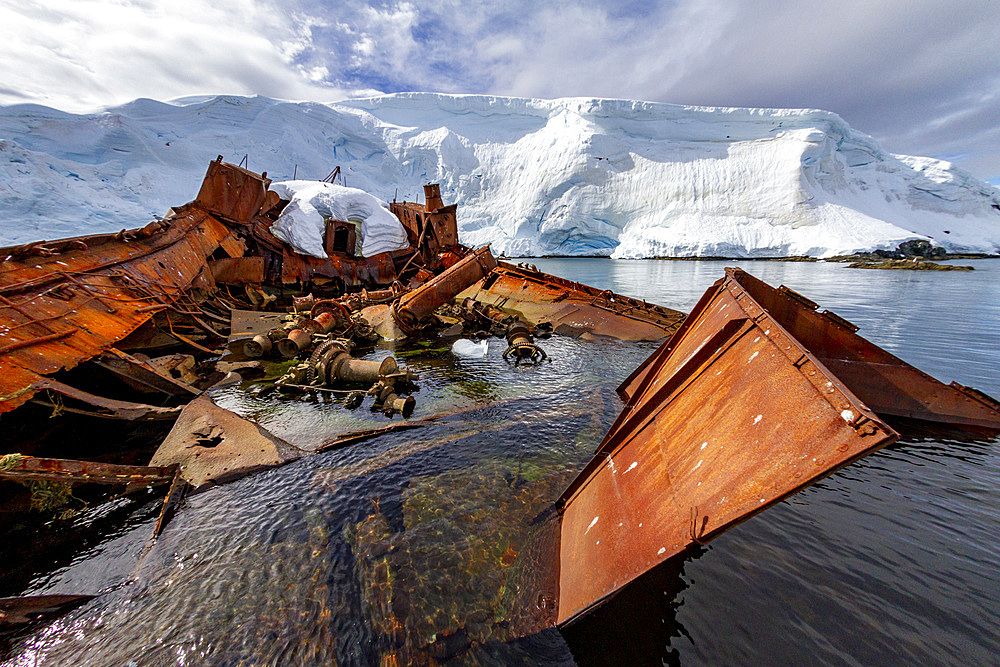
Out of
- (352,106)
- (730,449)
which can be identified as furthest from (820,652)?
(352,106)

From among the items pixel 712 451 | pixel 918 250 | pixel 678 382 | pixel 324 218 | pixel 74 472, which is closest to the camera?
pixel 712 451

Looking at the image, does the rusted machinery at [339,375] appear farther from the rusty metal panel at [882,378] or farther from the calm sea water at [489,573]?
the rusty metal panel at [882,378]

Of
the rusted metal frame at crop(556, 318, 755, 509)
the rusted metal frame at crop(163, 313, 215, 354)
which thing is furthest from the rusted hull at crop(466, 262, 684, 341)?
the rusted metal frame at crop(163, 313, 215, 354)

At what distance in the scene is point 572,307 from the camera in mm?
9320

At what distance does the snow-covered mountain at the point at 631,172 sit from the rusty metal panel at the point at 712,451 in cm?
4066

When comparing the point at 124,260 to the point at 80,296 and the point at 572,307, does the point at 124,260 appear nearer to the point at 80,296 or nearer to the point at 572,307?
the point at 80,296

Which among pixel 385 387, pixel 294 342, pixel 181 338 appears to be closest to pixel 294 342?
pixel 294 342

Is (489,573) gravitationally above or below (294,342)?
below

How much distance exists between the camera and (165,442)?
3.60m

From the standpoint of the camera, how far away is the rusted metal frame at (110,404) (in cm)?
343

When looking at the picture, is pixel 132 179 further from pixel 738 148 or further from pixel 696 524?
pixel 738 148

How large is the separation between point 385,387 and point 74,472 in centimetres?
278

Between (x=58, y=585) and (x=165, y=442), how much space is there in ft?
4.81

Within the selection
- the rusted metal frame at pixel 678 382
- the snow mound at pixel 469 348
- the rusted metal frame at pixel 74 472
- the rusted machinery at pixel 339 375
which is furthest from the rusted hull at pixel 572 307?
the rusted metal frame at pixel 74 472
